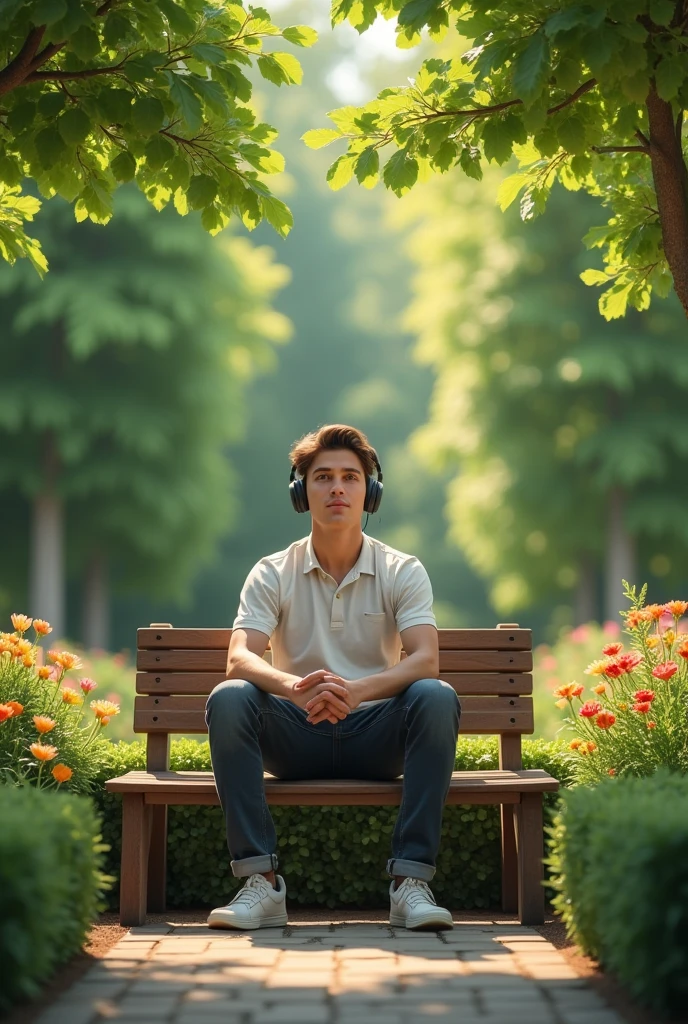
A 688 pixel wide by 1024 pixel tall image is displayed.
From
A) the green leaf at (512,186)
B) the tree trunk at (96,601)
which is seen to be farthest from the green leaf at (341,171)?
the tree trunk at (96,601)

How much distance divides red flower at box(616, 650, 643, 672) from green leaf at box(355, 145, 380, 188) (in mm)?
2030

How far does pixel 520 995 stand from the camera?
3.35m

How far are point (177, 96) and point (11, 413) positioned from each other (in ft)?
45.4

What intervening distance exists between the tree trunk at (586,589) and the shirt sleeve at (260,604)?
13.7 m

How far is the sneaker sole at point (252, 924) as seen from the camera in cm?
433

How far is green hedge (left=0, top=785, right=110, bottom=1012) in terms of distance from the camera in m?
2.96

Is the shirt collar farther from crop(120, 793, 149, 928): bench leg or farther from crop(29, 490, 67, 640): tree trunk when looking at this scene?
crop(29, 490, 67, 640): tree trunk

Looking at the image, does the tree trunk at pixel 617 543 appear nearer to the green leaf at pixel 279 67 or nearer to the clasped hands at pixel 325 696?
the clasped hands at pixel 325 696

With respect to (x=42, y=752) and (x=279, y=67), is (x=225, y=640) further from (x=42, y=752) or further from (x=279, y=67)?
(x=279, y=67)

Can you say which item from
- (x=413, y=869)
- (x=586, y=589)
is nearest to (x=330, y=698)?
(x=413, y=869)

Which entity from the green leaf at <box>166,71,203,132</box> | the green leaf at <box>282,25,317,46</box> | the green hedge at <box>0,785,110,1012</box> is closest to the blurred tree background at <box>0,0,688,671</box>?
the green leaf at <box>282,25,317,46</box>

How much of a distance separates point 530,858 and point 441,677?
0.93m

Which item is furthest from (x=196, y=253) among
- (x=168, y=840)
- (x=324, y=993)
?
(x=324, y=993)

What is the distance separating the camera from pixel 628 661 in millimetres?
4914
